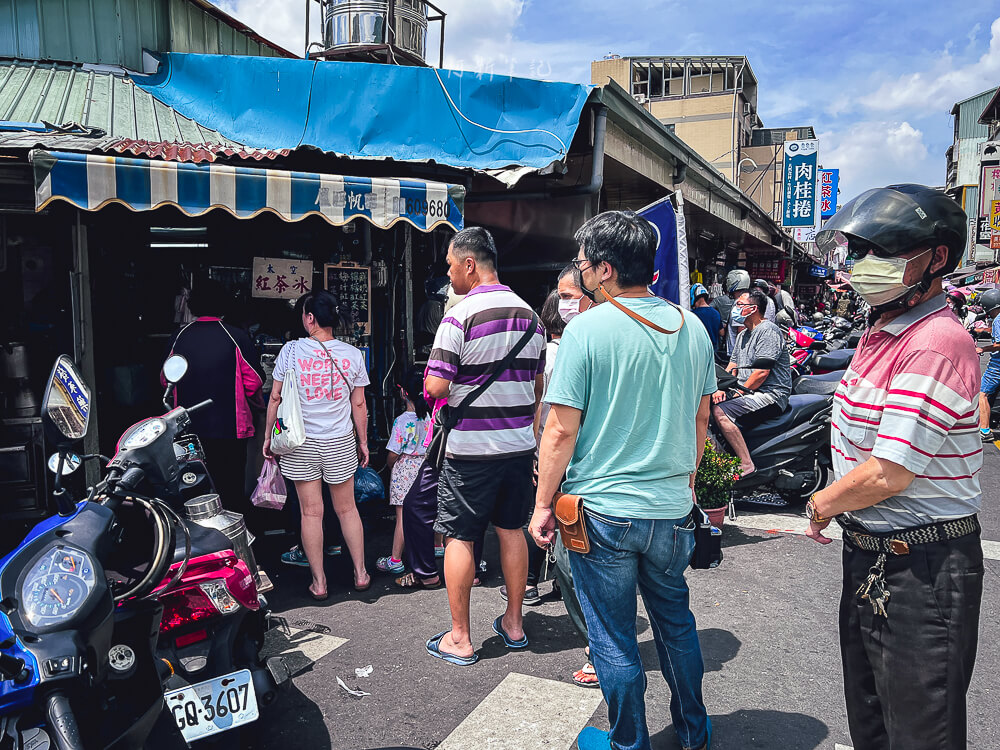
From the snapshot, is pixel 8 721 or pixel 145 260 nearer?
pixel 8 721

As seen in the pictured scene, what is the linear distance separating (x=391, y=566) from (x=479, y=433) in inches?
68.1

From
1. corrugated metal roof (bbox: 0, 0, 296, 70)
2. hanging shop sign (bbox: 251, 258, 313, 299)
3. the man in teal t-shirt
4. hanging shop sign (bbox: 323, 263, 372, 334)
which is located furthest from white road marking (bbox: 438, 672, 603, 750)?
corrugated metal roof (bbox: 0, 0, 296, 70)

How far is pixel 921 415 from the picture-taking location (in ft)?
6.19

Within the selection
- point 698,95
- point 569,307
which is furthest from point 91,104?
point 698,95

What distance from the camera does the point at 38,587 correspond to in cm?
179

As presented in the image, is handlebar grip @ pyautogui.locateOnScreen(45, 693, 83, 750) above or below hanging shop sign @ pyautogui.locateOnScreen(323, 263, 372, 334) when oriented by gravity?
below

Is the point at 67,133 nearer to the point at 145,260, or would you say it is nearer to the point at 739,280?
the point at 145,260

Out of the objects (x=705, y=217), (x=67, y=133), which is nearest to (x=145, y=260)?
(x=67, y=133)

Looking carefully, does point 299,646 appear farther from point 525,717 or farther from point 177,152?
point 177,152

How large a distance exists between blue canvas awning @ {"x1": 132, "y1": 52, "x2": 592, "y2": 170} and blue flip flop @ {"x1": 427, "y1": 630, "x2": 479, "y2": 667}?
4499mm

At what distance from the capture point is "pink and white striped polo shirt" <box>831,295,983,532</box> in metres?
1.89

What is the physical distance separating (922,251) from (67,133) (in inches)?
226

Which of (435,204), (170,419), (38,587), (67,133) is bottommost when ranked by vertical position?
(38,587)

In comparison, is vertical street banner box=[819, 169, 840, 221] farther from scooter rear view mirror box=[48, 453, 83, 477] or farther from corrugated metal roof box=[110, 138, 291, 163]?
scooter rear view mirror box=[48, 453, 83, 477]
